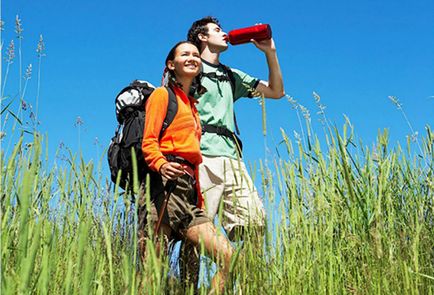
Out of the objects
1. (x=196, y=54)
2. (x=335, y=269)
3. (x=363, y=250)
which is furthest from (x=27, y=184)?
(x=196, y=54)

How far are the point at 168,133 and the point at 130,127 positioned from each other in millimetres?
273

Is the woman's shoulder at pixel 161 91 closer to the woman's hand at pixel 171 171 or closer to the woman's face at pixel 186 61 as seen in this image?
the woman's face at pixel 186 61

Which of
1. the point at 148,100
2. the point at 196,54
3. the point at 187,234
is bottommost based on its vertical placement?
the point at 187,234

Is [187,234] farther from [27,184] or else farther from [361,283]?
[27,184]

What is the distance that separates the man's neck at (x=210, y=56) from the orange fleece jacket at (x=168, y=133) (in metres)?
1.19

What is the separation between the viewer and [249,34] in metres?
4.07

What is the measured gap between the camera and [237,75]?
4.20m

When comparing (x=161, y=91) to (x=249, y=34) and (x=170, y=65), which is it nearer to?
(x=170, y=65)

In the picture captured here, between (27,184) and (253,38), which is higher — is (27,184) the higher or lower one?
the lower one

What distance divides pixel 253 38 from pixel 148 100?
1378 millimetres

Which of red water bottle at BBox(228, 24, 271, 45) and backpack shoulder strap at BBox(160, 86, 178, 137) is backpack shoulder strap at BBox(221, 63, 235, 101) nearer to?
red water bottle at BBox(228, 24, 271, 45)

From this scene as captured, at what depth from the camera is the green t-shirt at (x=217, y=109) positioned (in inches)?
143

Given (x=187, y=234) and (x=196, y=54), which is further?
(x=196, y=54)

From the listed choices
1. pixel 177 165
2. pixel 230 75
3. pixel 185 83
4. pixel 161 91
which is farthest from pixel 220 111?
pixel 177 165
